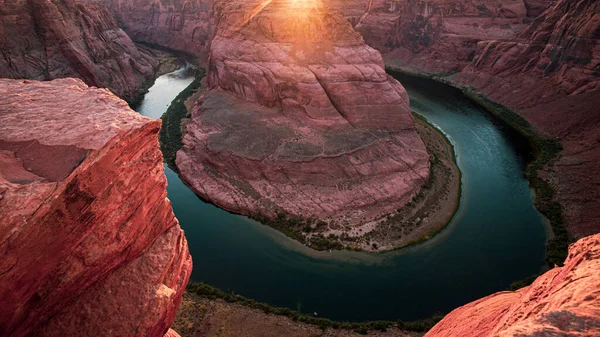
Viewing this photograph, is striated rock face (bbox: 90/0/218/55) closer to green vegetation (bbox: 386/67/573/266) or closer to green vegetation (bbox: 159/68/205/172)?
green vegetation (bbox: 159/68/205/172)

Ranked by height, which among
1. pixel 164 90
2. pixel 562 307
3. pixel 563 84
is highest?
pixel 563 84

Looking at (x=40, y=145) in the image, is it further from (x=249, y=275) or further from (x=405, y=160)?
(x=405, y=160)

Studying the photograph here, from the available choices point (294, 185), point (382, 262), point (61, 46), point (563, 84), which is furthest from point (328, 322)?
point (61, 46)

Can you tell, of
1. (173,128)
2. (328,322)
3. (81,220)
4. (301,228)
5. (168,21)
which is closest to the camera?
(81,220)

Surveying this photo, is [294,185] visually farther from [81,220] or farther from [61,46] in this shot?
[61,46]

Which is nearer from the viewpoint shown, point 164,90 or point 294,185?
point 294,185
